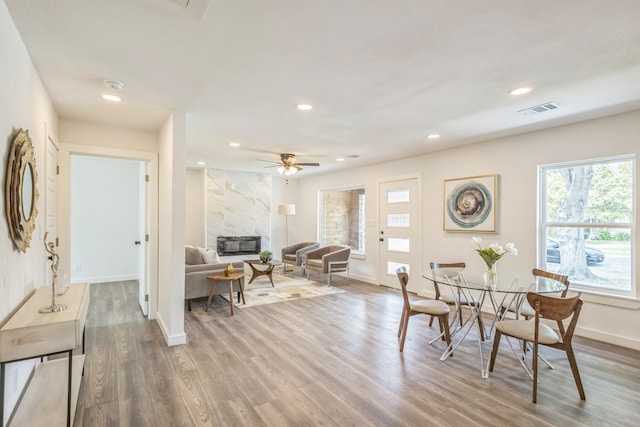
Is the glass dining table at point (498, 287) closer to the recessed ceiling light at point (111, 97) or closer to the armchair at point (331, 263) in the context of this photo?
the armchair at point (331, 263)

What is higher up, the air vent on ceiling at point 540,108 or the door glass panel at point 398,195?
the air vent on ceiling at point 540,108

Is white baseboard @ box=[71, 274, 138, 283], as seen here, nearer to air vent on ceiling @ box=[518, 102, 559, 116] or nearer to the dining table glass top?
the dining table glass top

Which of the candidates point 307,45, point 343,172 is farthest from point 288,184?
point 307,45

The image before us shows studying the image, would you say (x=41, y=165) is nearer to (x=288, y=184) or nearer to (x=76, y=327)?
(x=76, y=327)

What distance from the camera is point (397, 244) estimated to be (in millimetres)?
6023

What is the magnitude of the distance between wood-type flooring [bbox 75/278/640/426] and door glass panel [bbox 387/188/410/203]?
2.60 m

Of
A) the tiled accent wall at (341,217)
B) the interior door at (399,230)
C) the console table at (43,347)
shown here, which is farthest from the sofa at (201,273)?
the tiled accent wall at (341,217)

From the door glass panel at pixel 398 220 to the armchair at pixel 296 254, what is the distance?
208 centimetres

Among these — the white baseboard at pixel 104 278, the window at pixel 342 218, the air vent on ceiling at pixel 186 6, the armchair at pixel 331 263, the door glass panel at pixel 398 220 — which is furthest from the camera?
the window at pixel 342 218

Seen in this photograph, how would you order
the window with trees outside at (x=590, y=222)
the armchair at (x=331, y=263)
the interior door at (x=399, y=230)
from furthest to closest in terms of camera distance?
the armchair at (x=331, y=263) < the interior door at (x=399, y=230) < the window with trees outside at (x=590, y=222)

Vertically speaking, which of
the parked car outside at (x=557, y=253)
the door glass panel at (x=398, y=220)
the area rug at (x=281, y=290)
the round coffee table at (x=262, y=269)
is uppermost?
the door glass panel at (x=398, y=220)

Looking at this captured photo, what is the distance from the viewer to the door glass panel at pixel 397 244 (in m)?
5.83

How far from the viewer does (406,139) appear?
4.47 meters

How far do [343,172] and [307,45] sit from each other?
209 inches
